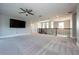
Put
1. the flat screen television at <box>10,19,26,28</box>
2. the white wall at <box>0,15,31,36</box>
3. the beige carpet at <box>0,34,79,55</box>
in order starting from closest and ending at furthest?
1. the beige carpet at <box>0,34,79,55</box>
2. the white wall at <box>0,15,31,36</box>
3. the flat screen television at <box>10,19,26,28</box>

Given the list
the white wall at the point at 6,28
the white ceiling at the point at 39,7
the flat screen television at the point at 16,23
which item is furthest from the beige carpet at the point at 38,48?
the flat screen television at the point at 16,23

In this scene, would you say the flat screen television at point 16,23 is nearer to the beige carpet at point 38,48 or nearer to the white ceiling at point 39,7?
the white ceiling at point 39,7

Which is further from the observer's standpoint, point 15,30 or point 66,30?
point 66,30

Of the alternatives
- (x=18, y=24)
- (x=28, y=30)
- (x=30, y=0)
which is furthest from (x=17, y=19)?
(x=30, y=0)

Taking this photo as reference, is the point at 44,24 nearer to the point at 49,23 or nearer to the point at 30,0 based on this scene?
the point at 49,23

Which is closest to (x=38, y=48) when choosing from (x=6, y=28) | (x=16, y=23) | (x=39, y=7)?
(x=39, y=7)

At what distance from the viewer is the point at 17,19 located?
1001 cm

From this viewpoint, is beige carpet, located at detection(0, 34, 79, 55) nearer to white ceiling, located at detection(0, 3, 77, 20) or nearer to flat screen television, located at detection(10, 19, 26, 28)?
white ceiling, located at detection(0, 3, 77, 20)

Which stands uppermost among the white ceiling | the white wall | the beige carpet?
the white ceiling

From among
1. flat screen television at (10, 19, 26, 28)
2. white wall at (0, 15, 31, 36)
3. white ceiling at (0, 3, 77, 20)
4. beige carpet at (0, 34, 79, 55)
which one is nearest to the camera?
beige carpet at (0, 34, 79, 55)

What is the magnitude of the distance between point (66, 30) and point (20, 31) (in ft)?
18.1

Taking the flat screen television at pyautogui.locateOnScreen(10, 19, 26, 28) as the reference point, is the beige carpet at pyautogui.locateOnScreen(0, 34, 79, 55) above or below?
below

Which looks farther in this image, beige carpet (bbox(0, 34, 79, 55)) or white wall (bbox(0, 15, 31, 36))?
white wall (bbox(0, 15, 31, 36))

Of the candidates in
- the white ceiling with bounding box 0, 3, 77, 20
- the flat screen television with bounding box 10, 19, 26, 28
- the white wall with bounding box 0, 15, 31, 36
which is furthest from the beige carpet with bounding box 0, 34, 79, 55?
the flat screen television with bounding box 10, 19, 26, 28
